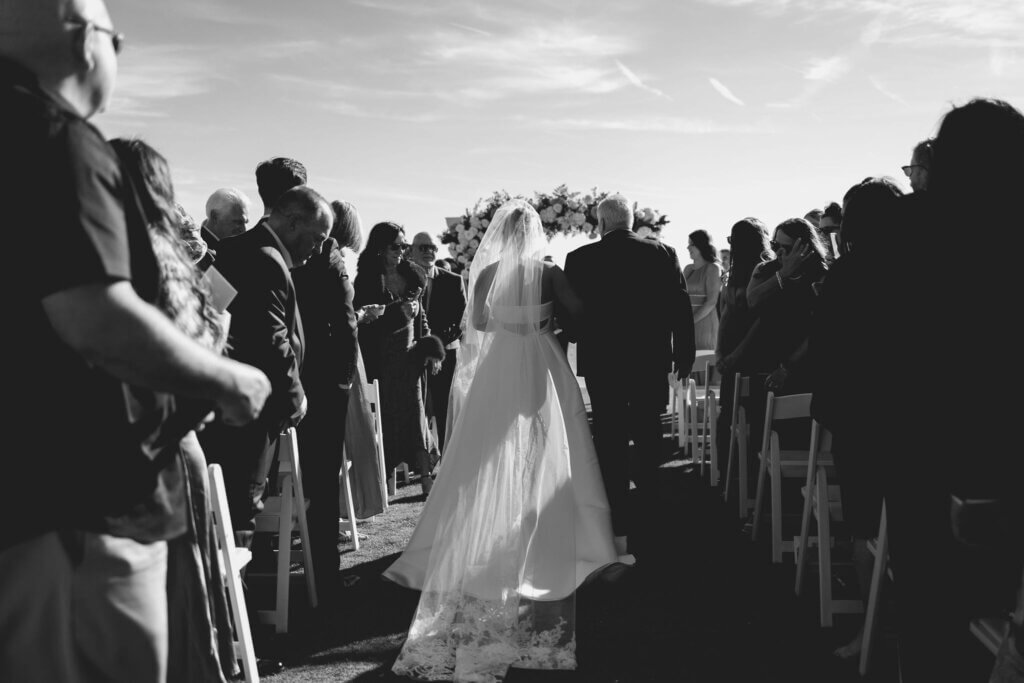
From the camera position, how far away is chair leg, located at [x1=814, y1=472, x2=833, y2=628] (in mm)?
4672

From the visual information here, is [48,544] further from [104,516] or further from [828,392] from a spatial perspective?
[828,392]

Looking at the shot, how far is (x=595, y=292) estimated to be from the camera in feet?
20.5

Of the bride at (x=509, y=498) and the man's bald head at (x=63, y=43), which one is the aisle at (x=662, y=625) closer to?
the bride at (x=509, y=498)

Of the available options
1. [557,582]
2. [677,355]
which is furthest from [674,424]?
[557,582]

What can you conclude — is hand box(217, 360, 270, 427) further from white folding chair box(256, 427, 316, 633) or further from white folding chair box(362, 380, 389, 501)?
white folding chair box(362, 380, 389, 501)

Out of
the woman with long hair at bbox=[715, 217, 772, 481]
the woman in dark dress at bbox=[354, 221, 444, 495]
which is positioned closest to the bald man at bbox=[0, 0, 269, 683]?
the woman with long hair at bbox=[715, 217, 772, 481]

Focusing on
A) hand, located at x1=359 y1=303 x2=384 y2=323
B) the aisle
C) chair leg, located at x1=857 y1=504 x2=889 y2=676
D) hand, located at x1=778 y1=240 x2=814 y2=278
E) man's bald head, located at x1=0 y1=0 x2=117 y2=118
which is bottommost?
the aisle

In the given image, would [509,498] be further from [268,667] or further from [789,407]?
[789,407]

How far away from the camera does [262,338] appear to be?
4.12 metres

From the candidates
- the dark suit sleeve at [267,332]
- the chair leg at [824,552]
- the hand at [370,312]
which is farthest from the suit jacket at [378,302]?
the chair leg at [824,552]

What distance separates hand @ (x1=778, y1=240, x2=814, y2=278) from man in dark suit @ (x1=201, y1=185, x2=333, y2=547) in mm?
3036

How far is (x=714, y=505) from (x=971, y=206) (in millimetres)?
5598

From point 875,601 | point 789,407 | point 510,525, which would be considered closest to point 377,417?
point 510,525

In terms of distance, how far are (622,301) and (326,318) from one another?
6.92ft
